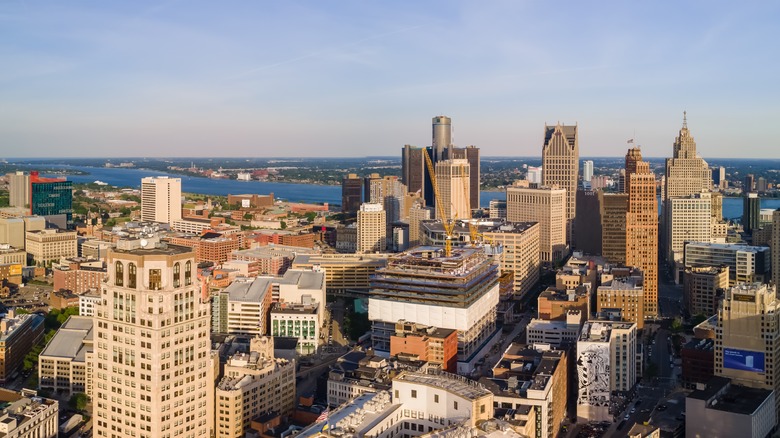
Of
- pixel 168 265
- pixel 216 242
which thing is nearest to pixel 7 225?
pixel 216 242

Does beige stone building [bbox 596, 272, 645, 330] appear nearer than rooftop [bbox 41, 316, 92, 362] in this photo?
No

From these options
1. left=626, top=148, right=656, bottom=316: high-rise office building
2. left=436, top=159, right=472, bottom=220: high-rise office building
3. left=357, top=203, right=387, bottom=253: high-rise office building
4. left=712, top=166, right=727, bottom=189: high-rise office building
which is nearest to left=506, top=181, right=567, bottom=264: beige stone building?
left=436, top=159, right=472, bottom=220: high-rise office building

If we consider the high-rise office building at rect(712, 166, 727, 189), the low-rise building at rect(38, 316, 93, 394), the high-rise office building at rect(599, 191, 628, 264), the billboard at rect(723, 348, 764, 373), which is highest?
the high-rise office building at rect(712, 166, 727, 189)

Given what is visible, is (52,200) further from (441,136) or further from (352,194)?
(441,136)

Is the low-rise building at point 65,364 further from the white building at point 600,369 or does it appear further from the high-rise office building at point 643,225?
the high-rise office building at point 643,225

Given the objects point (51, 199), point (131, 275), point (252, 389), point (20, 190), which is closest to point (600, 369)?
point (252, 389)

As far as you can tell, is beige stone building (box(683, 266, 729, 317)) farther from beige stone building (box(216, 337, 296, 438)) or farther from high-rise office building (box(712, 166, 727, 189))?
high-rise office building (box(712, 166, 727, 189))
